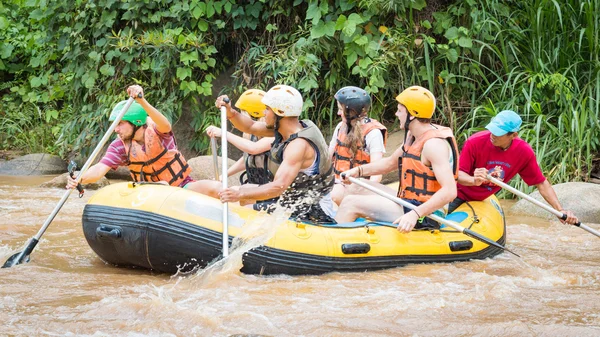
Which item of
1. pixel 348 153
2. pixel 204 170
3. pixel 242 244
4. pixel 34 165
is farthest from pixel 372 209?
pixel 34 165

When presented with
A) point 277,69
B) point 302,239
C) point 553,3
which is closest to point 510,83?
point 553,3

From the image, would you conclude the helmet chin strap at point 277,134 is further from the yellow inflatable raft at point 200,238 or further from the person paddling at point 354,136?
the person paddling at point 354,136

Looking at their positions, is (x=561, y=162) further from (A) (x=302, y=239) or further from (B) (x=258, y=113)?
(A) (x=302, y=239)

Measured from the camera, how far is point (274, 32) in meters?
9.61

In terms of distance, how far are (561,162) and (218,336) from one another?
5191mm

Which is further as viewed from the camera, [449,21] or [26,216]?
[449,21]

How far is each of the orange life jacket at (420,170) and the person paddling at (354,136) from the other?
81 cm

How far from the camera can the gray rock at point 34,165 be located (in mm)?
10234

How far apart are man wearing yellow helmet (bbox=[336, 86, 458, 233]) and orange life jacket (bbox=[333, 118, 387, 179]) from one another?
820 millimetres

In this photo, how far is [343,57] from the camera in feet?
29.2

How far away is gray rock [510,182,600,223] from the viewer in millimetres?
7109

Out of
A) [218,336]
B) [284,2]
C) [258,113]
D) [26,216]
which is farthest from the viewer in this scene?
[284,2]

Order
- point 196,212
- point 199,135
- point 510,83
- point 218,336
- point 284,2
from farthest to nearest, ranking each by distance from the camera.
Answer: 1. point 199,135
2. point 284,2
3. point 510,83
4. point 196,212
5. point 218,336

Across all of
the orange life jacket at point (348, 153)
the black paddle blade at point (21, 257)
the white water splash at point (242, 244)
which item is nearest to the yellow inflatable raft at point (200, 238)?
the white water splash at point (242, 244)
